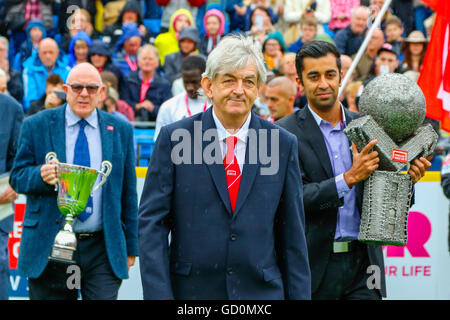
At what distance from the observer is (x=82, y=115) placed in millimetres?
6969

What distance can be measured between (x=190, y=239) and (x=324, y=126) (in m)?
1.94

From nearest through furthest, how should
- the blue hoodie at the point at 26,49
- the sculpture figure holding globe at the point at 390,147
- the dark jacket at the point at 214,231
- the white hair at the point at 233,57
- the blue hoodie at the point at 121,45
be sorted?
the dark jacket at the point at 214,231, the white hair at the point at 233,57, the sculpture figure holding globe at the point at 390,147, the blue hoodie at the point at 121,45, the blue hoodie at the point at 26,49

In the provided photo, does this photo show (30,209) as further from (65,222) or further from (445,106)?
(445,106)

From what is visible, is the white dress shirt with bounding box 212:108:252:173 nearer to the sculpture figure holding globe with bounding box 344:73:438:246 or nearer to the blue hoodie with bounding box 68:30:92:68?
the sculpture figure holding globe with bounding box 344:73:438:246

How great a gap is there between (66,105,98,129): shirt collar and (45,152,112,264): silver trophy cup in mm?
558

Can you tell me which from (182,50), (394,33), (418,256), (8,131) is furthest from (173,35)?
(8,131)

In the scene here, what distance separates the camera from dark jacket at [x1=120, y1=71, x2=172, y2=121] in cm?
1226

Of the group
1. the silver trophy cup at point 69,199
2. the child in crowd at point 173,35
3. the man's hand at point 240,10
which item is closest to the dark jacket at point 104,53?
the child in crowd at point 173,35

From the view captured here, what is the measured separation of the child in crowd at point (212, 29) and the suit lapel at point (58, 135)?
7165mm

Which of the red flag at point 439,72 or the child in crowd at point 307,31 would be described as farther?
the child in crowd at point 307,31

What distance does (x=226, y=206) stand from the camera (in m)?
4.64

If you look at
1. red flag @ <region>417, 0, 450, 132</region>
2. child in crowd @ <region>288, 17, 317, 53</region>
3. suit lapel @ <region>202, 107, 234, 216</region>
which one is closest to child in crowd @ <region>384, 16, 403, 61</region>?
child in crowd @ <region>288, 17, 317, 53</region>

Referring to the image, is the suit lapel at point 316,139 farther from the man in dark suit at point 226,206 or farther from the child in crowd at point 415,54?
the child in crowd at point 415,54

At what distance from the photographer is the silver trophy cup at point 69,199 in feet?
21.0
